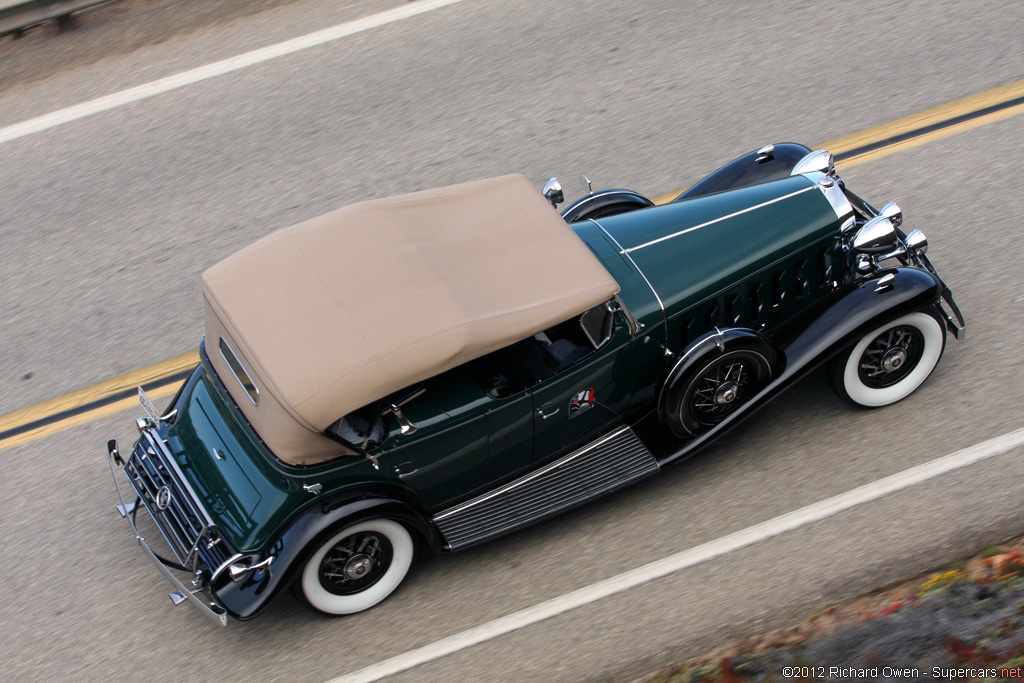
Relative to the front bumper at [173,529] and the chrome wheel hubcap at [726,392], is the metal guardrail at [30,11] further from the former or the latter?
the chrome wheel hubcap at [726,392]

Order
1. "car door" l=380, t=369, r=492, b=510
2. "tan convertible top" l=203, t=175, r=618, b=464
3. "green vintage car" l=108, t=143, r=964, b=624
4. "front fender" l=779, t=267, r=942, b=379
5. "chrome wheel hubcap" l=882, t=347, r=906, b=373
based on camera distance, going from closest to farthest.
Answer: "tan convertible top" l=203, t=175, r=618, b=464
"green vintage car" l=108, t=143, r=964, b=624
"car door" l=380, t=369, r=492, b=510
"front fender" l=779, t=267, r=942, b=379
"chrome wheel hubcap" l=882, t=347, r=906, b=373

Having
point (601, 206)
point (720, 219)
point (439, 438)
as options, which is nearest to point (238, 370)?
point (439, 438)

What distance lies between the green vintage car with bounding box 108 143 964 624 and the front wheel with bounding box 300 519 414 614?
0.01 m

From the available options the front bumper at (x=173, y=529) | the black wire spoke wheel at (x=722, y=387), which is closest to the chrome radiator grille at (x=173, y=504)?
the front bumper at (x=173, y=529)

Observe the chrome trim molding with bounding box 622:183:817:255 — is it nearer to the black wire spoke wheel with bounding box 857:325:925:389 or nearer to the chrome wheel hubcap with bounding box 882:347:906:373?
the black wire spoke wheel with bounding box 857:325:925:389

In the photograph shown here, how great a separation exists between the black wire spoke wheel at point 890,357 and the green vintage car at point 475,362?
14 millimetres

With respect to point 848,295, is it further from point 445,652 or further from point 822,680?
point 445,652

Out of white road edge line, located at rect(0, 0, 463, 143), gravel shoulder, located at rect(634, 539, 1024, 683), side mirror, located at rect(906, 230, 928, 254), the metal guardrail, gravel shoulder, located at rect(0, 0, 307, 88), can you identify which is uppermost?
the metal guardrail

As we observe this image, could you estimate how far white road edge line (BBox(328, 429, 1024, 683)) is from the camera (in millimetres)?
5543

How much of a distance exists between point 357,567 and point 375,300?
1536 mm

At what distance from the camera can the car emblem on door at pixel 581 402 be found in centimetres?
568

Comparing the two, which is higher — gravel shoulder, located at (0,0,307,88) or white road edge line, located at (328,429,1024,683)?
gravel shoulder, located at (0,0,307,88)

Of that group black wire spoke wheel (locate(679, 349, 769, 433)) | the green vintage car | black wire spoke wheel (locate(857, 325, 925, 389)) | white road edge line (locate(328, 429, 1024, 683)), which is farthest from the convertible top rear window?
black wire spoke wheel (locate(857, 325, 925, 389))

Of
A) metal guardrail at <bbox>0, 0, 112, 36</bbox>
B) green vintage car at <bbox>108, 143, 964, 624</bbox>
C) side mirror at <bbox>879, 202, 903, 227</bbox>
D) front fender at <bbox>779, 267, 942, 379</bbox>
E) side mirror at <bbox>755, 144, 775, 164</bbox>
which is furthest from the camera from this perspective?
metal guardrail at <bbox>0, 0, 112, 36</bbox>
